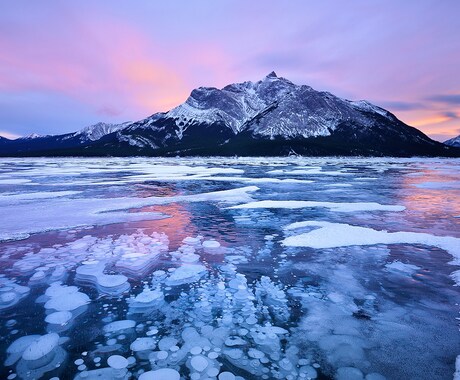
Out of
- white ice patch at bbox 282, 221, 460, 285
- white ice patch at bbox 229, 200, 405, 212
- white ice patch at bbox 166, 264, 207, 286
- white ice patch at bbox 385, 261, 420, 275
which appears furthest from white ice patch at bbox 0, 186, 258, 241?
white ice patch at bbox 385, 261, 420, 275

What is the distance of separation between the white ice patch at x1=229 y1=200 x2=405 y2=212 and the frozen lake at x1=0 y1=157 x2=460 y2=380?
9.71ft

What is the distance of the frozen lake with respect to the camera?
400cm

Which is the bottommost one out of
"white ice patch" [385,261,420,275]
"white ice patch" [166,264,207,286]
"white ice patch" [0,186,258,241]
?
"white ice patch" [166,264,207,286]

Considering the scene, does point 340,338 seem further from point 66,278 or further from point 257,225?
point 257,225

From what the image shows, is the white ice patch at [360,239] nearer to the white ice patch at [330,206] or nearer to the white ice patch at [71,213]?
the white ice patch at [330,206]

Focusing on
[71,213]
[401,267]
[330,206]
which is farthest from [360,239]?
[71,213]

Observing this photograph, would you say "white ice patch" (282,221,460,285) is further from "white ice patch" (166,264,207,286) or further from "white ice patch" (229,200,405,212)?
"white ice patch" (229,200,405,212)

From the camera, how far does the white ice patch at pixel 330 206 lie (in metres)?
14.6

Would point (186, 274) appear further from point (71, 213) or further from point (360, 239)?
point (71, 213)

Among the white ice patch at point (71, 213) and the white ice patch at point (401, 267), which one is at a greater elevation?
the white ice patch at point (71, 213)

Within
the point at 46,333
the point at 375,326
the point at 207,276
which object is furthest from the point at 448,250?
the point at 46,333

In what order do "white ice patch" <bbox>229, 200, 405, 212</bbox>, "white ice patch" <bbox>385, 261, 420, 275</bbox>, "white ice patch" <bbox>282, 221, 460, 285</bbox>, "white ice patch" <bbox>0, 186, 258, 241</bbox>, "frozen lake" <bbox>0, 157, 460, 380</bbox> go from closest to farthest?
"frozen lake" <bbox>0, 157, 460, 380</bbox>
"white ice patch" <bbox>385, 261, 420, 275</bbox>
"white ice patch" <bbox>282, 221, 460, 285</bbox>
"white ice patch" <bbox>0, 186, 258, 241</bbox>
"white ice patch" <bbox>229, 200, 405, 212</bbox>

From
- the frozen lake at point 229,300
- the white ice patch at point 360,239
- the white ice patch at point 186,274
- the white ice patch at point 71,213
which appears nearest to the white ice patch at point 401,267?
the frozen lake at point 229,300

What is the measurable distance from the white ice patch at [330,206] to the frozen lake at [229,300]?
296 cm
